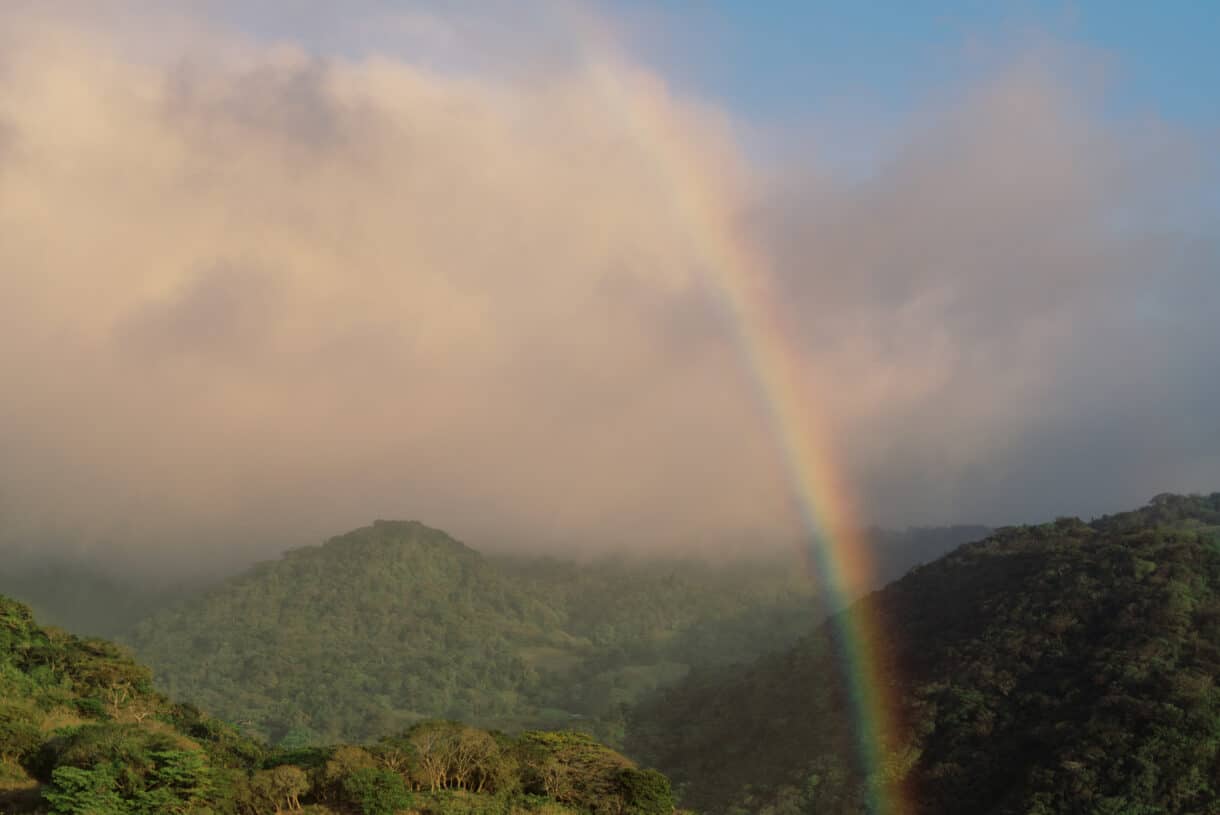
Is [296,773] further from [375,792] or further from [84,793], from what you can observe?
[84,793]

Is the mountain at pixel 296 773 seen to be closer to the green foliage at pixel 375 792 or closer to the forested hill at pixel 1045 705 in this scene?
the green foliage at pixel 375 792

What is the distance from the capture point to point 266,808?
A: 66.4 meters

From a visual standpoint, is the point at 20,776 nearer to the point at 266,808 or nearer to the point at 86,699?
the point at 266,808

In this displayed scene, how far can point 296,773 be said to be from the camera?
223 ft

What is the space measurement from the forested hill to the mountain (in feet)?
241

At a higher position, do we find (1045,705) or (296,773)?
(1045,705)

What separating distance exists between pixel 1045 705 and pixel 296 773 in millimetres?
119151

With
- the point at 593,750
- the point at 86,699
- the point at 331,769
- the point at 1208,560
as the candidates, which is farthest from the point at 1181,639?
the point at 86,699

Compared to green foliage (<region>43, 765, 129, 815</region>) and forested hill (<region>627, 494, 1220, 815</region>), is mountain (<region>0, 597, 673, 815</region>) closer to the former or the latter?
green foliage (<region>43, 765, 129, 815</region>)

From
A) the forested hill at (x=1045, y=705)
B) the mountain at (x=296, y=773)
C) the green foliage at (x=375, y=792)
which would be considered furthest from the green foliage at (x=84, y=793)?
the forested hill at (x=1045, y=705)

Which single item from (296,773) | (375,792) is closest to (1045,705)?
(375,792)

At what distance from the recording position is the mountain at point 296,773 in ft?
202

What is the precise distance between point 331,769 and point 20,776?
2017 cm

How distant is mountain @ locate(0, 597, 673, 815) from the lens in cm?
6169
